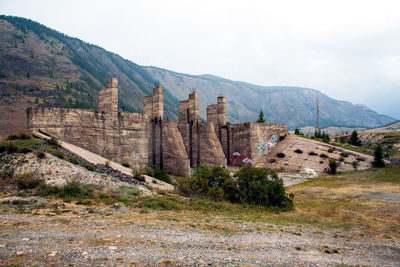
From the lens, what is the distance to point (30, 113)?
18.3 m

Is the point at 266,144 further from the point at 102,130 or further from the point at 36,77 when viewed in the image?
the point at 36,77

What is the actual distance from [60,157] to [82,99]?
7309 cm

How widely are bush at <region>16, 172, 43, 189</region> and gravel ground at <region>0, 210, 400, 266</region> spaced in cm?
287

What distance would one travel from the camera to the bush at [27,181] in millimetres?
10883

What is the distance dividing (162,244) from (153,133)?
20.8m

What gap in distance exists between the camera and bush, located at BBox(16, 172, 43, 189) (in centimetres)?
1088

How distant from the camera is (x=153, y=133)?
26859 millimetres

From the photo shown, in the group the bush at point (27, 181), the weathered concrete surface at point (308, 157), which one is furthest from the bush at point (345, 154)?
the bush at point (27, 181)

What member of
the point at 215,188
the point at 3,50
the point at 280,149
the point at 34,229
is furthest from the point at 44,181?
the point at 3,50

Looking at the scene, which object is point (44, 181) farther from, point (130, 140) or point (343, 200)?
point (343, 200)

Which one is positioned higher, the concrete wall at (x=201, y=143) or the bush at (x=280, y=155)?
the concrete wall at (x=201, y=143)

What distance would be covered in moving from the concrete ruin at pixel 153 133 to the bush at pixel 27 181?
27.8 ft

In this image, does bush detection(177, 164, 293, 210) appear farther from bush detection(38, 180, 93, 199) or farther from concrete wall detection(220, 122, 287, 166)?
concrete wall detection(220, 122, 287, 166)

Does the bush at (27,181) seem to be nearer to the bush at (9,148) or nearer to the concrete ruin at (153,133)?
the bush at (9,148)
